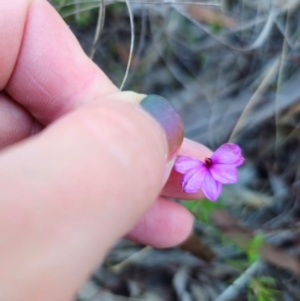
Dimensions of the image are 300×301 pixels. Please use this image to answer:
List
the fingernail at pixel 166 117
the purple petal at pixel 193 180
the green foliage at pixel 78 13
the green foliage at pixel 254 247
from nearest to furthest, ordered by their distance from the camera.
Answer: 1. the fingernail at pixel 166 117
2. the purple petal at pixel 193 180
3. the green foliage at pixel 254 247
4. the green foliage at pixel 78 13

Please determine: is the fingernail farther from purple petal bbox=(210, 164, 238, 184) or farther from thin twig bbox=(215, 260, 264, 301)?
thin twig bbox=(215, 260, 264, 301)

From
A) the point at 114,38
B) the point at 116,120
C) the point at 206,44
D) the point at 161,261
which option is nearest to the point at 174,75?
the point at 206,44

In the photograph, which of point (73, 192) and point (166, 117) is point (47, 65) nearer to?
point (166, 117)

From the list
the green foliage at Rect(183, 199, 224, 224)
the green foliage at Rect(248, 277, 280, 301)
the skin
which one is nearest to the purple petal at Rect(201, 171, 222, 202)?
the skin

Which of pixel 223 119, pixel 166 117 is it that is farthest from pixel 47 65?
pixel 223 119

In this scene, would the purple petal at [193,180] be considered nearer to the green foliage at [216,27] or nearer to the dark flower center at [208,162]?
the dark flower center at [208,162]

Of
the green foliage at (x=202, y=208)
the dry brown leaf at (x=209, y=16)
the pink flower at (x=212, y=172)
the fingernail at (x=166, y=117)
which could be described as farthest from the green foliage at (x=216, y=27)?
the fingernail at (x=166, y=117)

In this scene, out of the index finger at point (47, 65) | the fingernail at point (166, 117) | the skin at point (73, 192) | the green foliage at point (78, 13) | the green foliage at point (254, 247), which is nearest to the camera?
the skin at point (73, 192)
